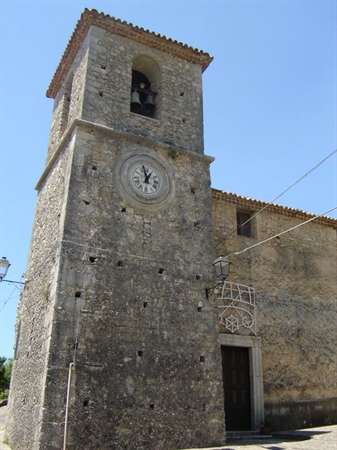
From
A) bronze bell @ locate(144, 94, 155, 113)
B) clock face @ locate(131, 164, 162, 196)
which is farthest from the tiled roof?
bronze bell @ locate(144, 94, 155, 113)

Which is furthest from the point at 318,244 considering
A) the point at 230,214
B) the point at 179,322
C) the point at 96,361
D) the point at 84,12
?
the point at 84,12

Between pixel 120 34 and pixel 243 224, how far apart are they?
Result: 18.6 ft

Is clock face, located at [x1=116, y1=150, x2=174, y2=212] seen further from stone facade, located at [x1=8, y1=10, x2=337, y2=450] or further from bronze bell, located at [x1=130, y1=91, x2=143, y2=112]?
bronze bell, located at [x1=130, y1=91, x2=143, y2=112]

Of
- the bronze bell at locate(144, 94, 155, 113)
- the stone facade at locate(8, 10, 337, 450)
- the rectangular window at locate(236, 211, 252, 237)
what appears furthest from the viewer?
the rectangular window at locate(236, 211, 252, 237)

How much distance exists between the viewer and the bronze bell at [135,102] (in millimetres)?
11156

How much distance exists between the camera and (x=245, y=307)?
11273mm

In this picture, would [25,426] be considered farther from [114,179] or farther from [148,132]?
[148,132]

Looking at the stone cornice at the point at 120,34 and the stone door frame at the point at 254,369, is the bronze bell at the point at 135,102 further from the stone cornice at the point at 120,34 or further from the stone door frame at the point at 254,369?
the stone door frame at the point at 254,369

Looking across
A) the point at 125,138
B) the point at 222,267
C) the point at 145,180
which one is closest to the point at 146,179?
the point at 145,180

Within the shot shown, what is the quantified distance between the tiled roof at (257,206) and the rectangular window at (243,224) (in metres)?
0.23

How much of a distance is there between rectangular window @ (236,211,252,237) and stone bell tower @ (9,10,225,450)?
2004 millimetres

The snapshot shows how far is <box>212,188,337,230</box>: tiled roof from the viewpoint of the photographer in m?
12.2

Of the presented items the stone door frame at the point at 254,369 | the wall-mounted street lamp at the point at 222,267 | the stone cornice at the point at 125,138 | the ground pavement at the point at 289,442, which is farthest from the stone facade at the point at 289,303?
the wall-mounted street lamp at the point at 222,267

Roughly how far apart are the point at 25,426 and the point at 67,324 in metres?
2.09
